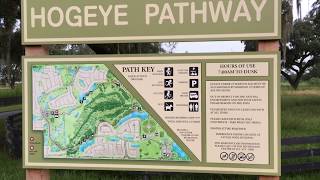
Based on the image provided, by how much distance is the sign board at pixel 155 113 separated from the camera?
4809 mm

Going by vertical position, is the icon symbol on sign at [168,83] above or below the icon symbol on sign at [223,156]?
above

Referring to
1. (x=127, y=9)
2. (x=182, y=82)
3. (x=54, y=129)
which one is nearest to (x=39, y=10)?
(x=127, y=9)

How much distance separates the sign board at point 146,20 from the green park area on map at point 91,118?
374 mm

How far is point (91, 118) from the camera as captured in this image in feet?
17.0

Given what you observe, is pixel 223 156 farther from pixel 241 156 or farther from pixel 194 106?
pixel 194 106

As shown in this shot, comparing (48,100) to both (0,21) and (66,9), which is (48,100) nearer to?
(66,9)

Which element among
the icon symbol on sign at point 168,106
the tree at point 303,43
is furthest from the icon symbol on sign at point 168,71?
the tree at point 303,43

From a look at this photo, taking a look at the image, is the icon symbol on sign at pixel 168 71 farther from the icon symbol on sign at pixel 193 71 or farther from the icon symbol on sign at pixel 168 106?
the icon symbol on sign at pixel 168 106

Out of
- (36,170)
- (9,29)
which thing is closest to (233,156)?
(36,170)

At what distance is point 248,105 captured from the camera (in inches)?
189

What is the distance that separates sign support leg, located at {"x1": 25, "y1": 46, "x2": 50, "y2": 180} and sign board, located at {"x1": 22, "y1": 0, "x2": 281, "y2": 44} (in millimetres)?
95

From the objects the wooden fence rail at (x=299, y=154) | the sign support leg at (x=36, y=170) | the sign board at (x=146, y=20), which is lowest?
the wooden fence rail at (x=299, y=154)

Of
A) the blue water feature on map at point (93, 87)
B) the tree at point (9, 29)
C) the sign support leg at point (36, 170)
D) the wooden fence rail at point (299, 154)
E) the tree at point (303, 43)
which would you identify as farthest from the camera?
the tree at point (303, 43)

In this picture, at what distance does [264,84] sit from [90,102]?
185cm
